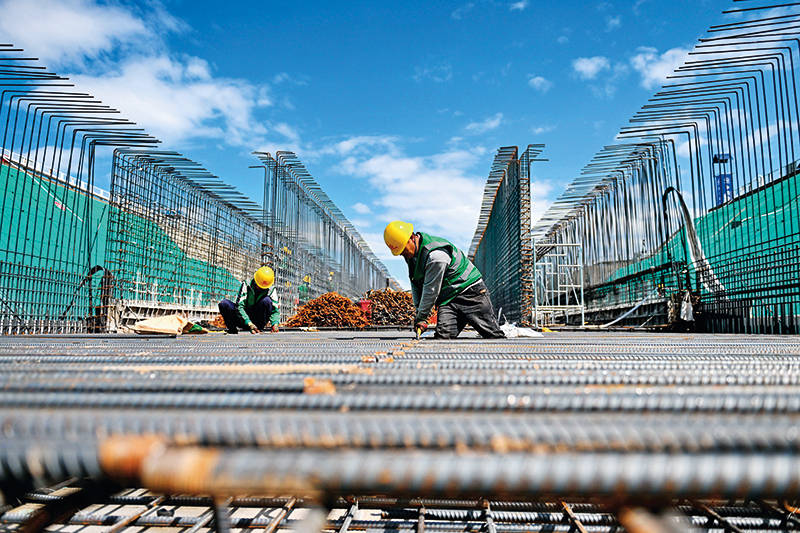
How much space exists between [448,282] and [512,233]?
6372 millimetres

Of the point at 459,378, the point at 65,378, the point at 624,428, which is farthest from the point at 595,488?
the point at 65,378

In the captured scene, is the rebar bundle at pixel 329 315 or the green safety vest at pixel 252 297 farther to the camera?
the rebar bundle at pixel 329 315

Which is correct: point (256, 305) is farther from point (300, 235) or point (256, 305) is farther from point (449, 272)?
point (300, 235)

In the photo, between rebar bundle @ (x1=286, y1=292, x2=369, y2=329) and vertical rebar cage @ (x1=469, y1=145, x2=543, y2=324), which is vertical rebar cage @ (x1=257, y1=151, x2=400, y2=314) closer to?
rebar bundle @ (x1=286, y1=292, x2=369, y2=329)

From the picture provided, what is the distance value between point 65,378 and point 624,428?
4.20 feet

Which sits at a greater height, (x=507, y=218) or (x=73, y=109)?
(x=73, y=109)

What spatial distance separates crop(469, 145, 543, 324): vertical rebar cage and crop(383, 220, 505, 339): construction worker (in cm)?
431

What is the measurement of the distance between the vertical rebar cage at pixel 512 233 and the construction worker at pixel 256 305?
4418mm

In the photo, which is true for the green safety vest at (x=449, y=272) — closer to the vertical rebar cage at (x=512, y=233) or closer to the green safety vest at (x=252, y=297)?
the green safety vest at (x=252, y=297)

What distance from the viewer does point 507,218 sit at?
38.3ft

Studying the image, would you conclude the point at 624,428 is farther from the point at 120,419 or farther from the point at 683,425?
the point at 120,419

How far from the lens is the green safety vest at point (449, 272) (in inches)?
186

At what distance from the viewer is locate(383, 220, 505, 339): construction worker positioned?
15.3ft

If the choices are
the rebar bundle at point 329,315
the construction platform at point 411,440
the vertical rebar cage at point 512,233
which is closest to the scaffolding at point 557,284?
the vertical rebar cage at point 512,233
